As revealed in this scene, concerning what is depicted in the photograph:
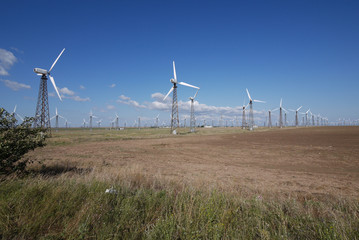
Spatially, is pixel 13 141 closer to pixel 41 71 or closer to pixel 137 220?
pixel 137 220

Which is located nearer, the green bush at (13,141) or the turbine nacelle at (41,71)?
the green bush at (13,141)

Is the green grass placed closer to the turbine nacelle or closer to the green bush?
the green bush

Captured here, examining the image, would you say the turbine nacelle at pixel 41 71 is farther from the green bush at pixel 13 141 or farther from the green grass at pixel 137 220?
the green grass at pixel 137 220

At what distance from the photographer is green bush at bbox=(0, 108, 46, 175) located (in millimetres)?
8133

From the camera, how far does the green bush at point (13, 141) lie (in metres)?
8.13

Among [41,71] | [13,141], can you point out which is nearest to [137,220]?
[13,141]

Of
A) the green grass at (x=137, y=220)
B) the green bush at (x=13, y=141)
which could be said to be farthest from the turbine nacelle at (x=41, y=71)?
the green grass at (x=137, y=220)

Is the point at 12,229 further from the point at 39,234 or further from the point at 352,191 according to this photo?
the point at 352,191

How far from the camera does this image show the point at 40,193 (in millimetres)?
5875

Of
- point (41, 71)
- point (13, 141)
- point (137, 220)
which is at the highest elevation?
point (41, 71)

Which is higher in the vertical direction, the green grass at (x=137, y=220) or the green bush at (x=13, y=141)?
the green bush at (x=13, y=141)

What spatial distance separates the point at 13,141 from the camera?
845 cm

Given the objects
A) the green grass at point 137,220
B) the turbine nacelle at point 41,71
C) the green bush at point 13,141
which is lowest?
the green grass at point 137,220

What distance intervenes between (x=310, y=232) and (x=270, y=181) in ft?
23.1
